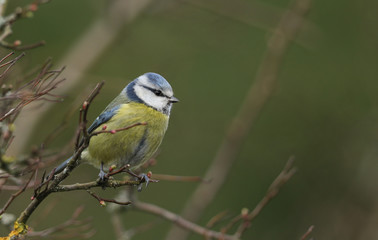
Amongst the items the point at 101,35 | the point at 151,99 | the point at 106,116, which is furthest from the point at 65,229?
the point at 101,35

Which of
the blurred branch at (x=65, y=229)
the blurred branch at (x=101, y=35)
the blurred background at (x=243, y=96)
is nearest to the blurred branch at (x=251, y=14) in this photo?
the blurred background at (x=243, y=96)

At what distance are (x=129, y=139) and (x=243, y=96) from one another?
11.2 ft

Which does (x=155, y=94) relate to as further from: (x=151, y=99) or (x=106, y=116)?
(x=106, y=116)

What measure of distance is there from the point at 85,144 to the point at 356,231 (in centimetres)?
380

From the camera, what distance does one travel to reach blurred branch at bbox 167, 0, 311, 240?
13.8 feet

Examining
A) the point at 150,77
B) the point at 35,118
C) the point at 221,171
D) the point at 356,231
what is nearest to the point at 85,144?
the point at 150,77

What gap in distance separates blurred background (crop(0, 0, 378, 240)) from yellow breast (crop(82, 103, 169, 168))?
1.74 meters

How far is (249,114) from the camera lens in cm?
446

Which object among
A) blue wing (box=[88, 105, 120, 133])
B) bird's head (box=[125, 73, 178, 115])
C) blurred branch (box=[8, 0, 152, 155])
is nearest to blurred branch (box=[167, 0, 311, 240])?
bird's head (box=[125, 73, 178, 115])

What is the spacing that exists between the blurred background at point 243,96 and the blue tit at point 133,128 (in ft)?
5.17

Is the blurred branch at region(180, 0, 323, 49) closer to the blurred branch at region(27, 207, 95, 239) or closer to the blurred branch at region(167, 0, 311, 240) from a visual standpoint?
the blurred branch at region(167, 0, 311, 240)

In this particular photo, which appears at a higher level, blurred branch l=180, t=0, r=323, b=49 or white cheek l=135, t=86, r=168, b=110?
blurred branch l=180, t=0, r=323, b=49

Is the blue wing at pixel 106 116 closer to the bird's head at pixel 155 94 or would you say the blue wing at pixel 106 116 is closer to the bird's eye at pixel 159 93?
the bird's head at pixel 155 94

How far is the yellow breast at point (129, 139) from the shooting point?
3.05m
